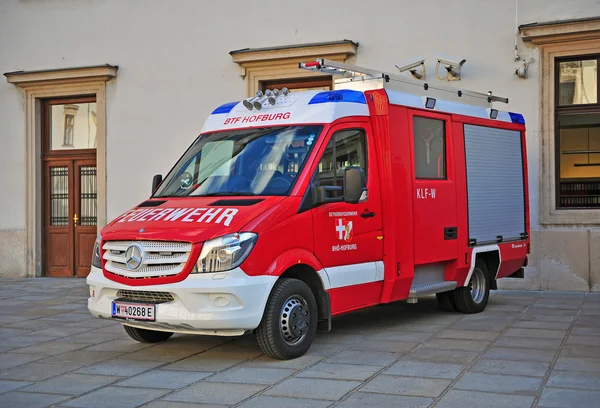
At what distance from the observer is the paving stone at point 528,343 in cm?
798

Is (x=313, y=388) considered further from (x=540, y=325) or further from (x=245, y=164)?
(x=540, y=325)

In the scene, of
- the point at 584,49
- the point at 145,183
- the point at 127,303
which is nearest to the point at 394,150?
the point at 127,303

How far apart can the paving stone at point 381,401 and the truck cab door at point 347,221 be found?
1.94 metres

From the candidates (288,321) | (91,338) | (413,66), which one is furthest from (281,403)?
(413,66)

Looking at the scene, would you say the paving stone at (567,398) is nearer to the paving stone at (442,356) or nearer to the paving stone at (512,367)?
the paving stone at (512,367)

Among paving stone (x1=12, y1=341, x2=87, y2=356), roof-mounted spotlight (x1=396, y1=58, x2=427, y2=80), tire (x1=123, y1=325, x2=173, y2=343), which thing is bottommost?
paving stone (x1=12, y1=341, x2=87, y2=356)

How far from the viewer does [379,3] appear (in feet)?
45.8

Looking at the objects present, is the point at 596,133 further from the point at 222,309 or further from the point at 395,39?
the point at 222,309

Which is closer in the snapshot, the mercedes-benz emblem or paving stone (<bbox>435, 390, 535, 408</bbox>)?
paving stone (<bbox>435, 390, 535, 408</bbox>)

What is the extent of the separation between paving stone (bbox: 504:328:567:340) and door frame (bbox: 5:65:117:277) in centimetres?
941

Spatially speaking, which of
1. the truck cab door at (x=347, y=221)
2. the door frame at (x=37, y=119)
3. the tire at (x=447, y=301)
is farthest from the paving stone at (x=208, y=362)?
the door frame at (x=37, y=119)

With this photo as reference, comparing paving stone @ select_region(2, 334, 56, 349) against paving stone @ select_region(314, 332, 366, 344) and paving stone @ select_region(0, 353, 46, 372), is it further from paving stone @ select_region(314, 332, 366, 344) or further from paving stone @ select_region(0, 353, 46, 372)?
paving stone @ select_region(314, 332, 366, 344)

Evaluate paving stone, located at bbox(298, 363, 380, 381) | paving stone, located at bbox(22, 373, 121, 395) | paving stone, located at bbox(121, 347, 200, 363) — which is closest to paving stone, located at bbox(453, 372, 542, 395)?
paving stone, located at bbox(298, 363, 380, 381)

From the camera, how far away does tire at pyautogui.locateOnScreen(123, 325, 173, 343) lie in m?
8.23
